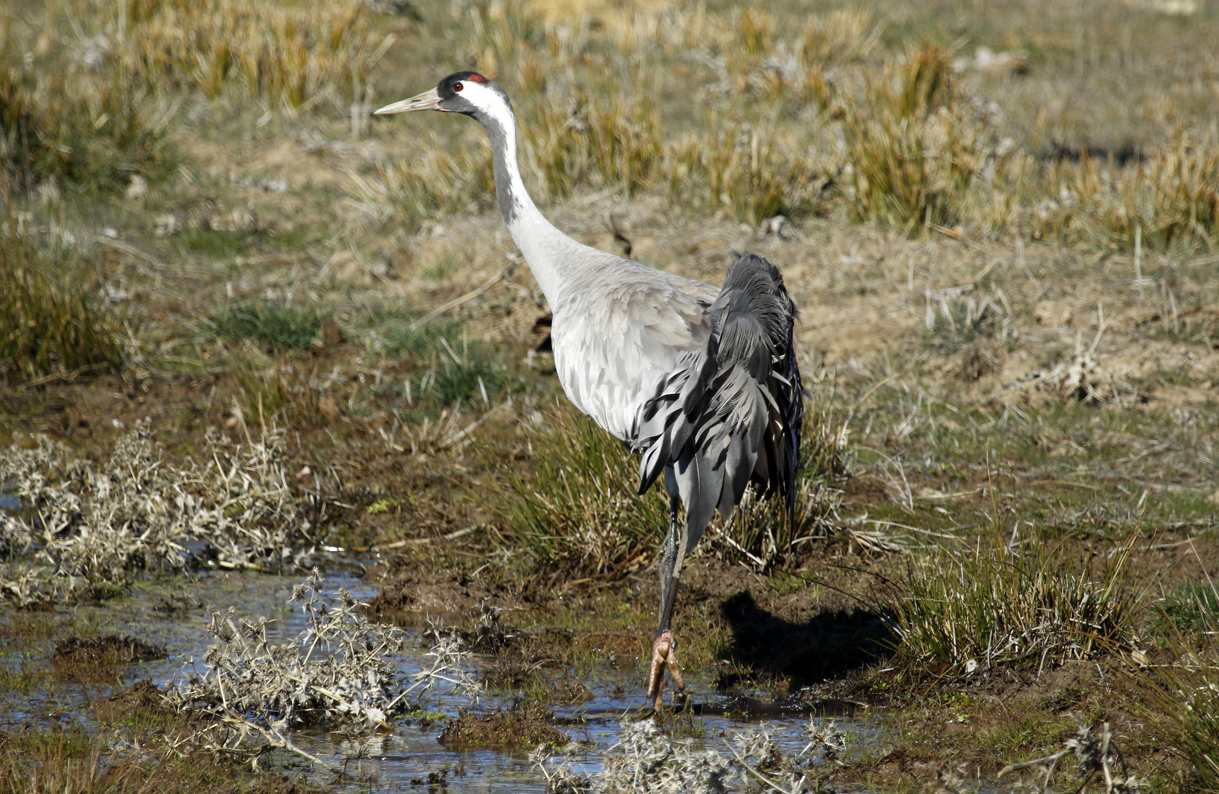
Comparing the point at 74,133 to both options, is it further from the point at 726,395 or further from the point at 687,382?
the point at 726,395

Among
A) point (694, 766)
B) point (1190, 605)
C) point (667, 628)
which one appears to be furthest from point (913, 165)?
point (694, 766)

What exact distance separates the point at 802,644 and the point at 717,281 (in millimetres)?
3748

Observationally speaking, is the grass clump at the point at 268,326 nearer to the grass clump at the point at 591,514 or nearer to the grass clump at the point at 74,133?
the grass clump at the point at 74,133

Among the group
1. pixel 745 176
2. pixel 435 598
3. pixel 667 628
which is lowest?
pixel 435 598

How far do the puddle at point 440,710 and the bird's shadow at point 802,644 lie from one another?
0.66 feet

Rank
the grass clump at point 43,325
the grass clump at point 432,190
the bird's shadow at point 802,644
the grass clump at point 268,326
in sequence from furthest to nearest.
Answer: the grass clump at point 432,190 < the grass clump at point 268,326 < the grass clump at point 43,325 < the bird's shadow at point 802,644

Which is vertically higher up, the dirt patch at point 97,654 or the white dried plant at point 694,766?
the white dried plant at point 694,766

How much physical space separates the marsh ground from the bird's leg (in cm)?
27

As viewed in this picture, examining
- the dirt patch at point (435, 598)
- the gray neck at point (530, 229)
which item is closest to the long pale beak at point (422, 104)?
the gray neck at point (530, 229)

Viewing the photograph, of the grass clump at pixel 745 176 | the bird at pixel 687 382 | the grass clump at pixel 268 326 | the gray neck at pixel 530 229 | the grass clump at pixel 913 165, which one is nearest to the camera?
the bird at pixel 687 382

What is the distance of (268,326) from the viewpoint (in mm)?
7590

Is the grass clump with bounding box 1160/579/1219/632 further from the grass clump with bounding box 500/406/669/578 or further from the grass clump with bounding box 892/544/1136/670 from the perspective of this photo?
the grass clump with bounding box 500/406/669/578

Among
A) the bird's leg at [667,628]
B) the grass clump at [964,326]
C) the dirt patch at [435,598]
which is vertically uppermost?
the grass clump at [964,326]

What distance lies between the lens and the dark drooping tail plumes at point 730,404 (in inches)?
152
